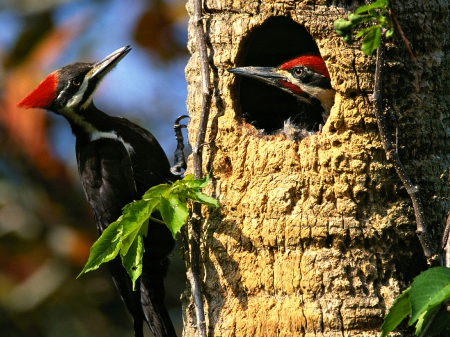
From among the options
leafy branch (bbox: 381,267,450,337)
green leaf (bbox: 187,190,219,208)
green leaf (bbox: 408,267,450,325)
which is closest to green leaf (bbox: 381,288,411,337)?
leafy branch (bbox: 381,267,450,337)

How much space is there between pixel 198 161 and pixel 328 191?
2.11 feet

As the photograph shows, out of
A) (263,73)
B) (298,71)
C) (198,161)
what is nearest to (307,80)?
(298,71)

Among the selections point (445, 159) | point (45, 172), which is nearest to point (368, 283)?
point (445, 159)

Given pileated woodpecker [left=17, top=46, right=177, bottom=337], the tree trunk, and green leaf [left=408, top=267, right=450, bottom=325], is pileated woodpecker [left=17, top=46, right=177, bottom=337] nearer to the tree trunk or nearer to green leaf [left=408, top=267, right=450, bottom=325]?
the tree trunk

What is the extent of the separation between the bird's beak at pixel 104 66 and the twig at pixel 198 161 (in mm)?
1461

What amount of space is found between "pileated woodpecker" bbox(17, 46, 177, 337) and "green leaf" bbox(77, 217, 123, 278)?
5.72ft

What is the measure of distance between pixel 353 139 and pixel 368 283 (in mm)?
635

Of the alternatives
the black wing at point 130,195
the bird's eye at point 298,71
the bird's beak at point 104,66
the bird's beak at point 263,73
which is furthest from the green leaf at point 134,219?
the bird's beak at point 104,66

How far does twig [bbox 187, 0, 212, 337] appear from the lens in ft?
11.1

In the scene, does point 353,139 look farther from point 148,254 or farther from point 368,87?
point 148,254

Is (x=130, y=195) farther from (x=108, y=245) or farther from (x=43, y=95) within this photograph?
(x=108, y=245)

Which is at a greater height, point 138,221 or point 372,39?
point 372,39

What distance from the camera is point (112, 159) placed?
4.84 meters

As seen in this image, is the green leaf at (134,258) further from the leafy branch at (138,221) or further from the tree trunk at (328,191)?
the tree trunk at (328,191)
